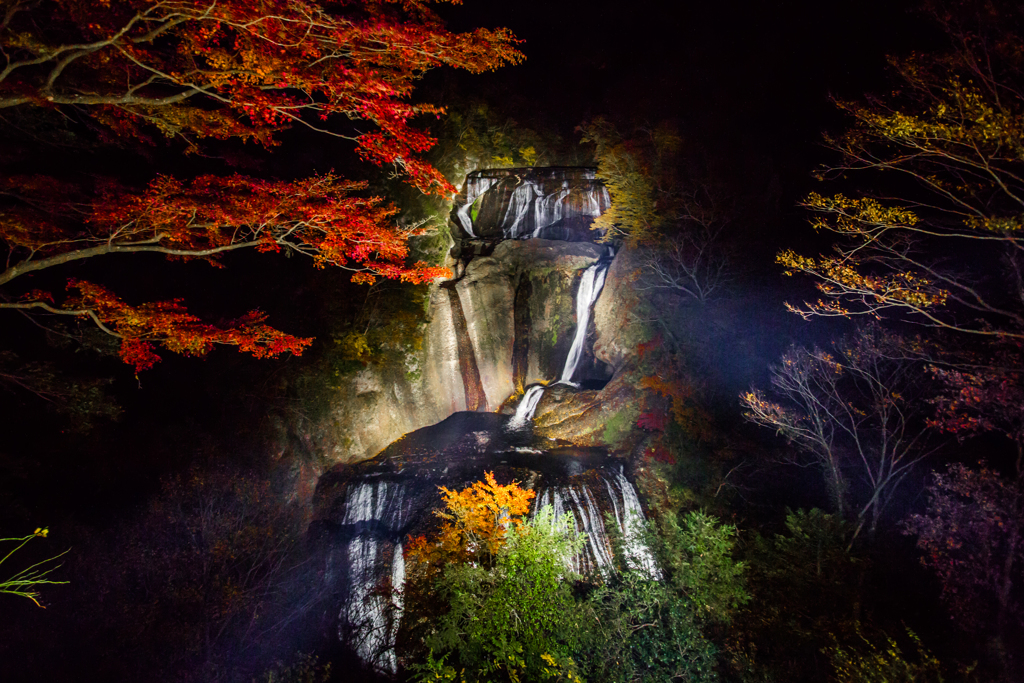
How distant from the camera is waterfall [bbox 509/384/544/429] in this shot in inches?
571

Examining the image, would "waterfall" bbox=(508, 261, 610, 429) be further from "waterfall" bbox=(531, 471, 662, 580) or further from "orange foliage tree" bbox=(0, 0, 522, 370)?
"orange foliage tree" bbox=(0, 0, 522, 370)

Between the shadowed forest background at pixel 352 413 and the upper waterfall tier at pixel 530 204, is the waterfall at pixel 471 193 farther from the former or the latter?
the shadowed forest background at pixel 352 413

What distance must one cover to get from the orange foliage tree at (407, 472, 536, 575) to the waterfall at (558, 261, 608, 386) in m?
8.07

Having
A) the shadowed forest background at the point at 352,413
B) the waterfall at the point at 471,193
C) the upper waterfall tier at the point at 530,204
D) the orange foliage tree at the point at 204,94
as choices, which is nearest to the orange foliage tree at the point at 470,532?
the shadowed forest background at the point at 352,413

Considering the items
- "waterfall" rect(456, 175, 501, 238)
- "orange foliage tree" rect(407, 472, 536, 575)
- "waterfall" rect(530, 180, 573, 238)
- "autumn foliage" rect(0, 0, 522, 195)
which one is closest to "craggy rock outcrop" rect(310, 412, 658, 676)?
"orange foliage tree" rect(407, 472, 536, 575)

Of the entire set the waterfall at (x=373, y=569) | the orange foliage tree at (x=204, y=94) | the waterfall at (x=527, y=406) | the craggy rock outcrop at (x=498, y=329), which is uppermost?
the orange foliage tree at (x=204, y=94)

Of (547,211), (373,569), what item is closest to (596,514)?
(373,569)

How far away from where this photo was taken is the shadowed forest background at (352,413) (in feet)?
16.3

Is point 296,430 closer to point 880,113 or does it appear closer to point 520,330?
point 520,330

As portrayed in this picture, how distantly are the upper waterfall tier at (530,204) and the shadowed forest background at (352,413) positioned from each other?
8.86 meters

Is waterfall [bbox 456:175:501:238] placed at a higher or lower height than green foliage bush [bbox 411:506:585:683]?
higher

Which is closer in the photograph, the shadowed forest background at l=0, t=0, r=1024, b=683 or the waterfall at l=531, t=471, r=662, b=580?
the shadowed forest background at l=0, t=0, r=1024, b=683

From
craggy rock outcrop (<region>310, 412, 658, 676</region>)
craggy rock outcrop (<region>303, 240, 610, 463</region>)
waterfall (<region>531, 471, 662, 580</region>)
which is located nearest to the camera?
craggy rock outcrop (<region>310, 412, 658, 676</region>)

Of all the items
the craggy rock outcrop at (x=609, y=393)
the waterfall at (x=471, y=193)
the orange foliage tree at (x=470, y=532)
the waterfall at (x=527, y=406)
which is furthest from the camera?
the waterfall at (x=471, y=193)
